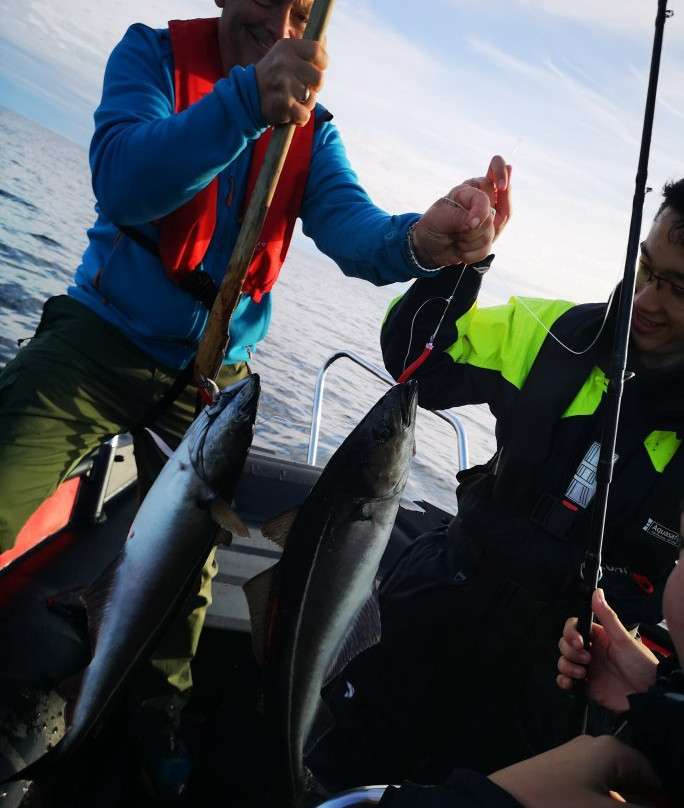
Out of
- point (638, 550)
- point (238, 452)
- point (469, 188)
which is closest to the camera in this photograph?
point (469, 188)

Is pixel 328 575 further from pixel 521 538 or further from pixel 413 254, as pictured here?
pixel 413 254

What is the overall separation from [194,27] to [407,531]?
135 inches

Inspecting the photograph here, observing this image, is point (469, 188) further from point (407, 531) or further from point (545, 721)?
point (407, 531)

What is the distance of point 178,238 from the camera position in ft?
7.51

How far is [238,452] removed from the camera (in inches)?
82.9

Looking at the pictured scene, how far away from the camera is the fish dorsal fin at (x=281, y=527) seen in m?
1.91

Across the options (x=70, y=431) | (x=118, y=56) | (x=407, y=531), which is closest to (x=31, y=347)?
(x=70, y=431)

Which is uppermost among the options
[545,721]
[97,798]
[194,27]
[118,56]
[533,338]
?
[194,27]

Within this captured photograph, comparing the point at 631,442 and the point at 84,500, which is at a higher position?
the point at 631,442

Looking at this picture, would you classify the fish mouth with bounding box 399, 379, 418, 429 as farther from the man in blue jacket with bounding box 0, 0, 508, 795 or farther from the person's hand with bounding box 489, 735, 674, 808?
the person's hand with bounding box 489, 735, 674, 808

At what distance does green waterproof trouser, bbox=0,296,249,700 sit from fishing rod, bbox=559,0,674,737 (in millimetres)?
1527

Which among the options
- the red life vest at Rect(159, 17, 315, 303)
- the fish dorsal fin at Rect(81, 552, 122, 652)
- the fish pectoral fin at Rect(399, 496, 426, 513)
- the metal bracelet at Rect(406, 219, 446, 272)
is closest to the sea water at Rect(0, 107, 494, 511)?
the fish pectoral fin at Rect(399, 496, 426, 513)

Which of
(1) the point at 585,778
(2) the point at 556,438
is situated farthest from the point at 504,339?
(1) the point at 585,778

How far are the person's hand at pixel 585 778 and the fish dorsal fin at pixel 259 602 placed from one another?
0.80 meters
